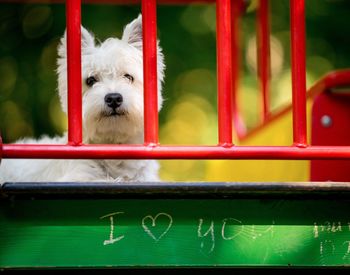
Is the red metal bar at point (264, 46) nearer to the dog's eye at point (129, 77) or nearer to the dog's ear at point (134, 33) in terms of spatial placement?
the dog's ear at point (134, 33)

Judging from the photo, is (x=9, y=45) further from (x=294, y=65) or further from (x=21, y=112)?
(x=294, y=65)

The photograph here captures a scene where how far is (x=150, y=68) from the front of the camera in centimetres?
213

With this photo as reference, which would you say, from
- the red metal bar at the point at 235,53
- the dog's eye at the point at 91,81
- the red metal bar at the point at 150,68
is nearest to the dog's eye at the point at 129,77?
the dog's eye at the point at 91,81

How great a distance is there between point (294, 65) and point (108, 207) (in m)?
0.72

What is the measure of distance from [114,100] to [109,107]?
0.13 ft

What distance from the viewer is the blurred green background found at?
828 centimetres

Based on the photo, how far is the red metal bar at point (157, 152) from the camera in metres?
2.01

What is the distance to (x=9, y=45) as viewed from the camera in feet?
27.1

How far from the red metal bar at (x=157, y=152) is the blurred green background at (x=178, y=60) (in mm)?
5919

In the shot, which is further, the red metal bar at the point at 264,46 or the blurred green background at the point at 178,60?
the blurred green background at the point at 178,60

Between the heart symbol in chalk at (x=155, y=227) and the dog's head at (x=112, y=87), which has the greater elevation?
the dog's head at (x=112, y=87)

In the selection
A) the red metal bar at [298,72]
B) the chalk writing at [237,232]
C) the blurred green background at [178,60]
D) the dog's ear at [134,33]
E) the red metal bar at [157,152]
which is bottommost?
the chalk writing at [237,232]

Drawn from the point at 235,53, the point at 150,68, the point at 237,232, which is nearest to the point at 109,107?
the point at 150,68

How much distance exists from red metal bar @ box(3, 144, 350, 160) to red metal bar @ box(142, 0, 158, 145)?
0.07 meters
